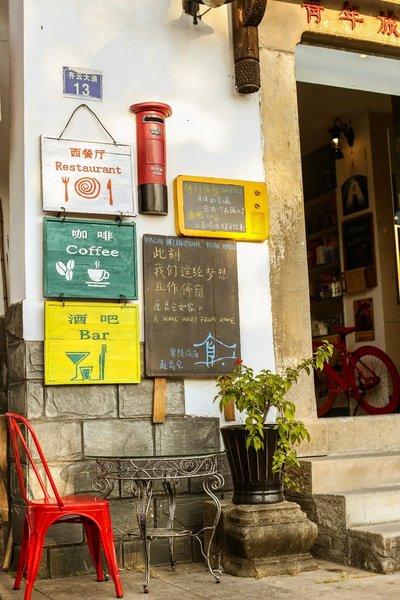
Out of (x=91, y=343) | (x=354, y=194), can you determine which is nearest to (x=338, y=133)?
(x=354, y=194)

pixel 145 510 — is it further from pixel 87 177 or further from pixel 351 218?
pixel 351 218

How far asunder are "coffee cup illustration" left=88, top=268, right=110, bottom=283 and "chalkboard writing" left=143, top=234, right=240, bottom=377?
27cm

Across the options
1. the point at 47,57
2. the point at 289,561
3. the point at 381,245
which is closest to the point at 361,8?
the point at 47,57

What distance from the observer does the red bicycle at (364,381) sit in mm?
8852

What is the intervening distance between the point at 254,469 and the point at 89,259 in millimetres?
1622

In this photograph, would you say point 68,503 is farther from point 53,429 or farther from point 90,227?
point 90,227

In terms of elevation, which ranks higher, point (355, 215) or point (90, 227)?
point (355, 215)

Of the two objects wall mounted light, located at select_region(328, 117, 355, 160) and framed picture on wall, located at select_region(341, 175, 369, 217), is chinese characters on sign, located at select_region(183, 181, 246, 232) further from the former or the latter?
wall mounted light, located at select_region(328, 117, 355, 160)

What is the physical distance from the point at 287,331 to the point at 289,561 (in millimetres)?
1625

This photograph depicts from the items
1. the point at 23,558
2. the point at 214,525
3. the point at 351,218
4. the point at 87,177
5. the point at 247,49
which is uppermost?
the point at 247,49

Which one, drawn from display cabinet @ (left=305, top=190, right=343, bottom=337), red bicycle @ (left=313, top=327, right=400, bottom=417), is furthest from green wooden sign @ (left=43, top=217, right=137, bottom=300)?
display cabinet @ (left=305, top=190, right=343, bottom=337)

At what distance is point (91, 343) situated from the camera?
16.8 feet

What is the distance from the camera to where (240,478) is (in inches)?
189

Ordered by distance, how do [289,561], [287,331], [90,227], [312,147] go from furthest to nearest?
[312,147] → [287,331] → [90,227] → [289,561]
